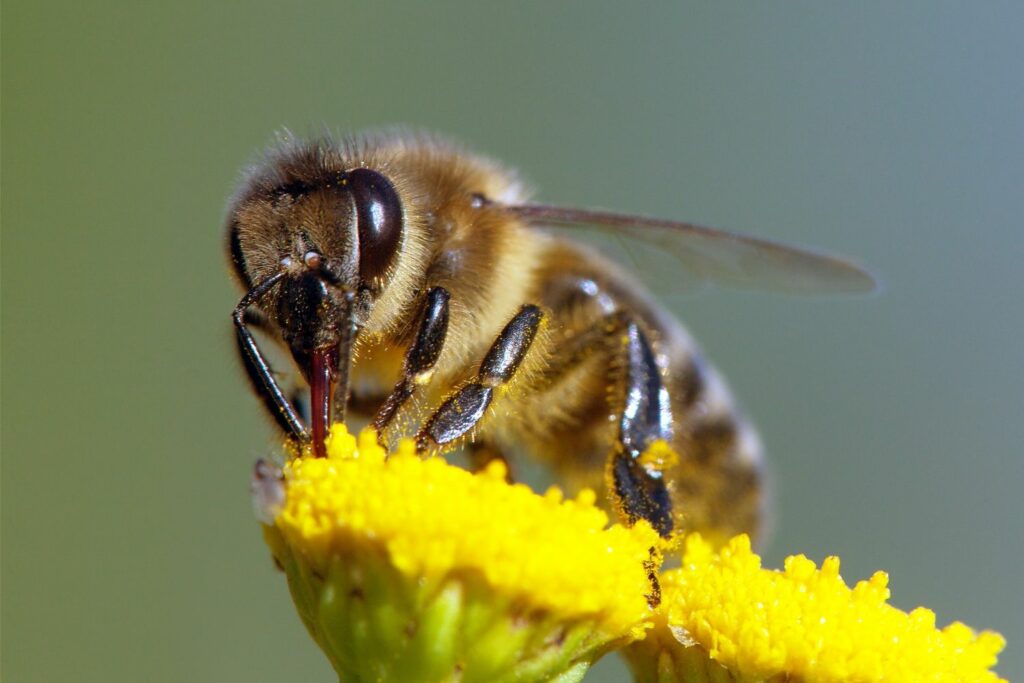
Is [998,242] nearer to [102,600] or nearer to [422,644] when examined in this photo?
[102,600]

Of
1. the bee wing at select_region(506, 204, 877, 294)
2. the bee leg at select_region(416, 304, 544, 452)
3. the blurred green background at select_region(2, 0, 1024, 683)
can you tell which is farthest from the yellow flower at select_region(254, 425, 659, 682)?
the blurred green background at select_region(2, 0, 1024, 683)

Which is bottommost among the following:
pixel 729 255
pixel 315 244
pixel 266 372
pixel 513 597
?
pixel 513 597

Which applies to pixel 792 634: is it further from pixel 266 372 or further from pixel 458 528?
pixel 266 372

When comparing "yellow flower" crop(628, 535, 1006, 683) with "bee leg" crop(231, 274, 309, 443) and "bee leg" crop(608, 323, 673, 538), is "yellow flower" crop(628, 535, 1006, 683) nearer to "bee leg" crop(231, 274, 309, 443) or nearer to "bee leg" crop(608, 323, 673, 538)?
"bee leg" crop(608, 323, 673, 538)

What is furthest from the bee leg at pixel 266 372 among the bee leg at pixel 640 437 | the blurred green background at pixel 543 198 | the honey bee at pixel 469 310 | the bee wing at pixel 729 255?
the blurred green background at pixel 543 198

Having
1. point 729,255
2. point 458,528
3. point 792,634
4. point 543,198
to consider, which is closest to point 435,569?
point 458,528

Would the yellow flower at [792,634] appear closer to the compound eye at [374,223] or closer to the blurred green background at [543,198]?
the compound eye at [374,223]
